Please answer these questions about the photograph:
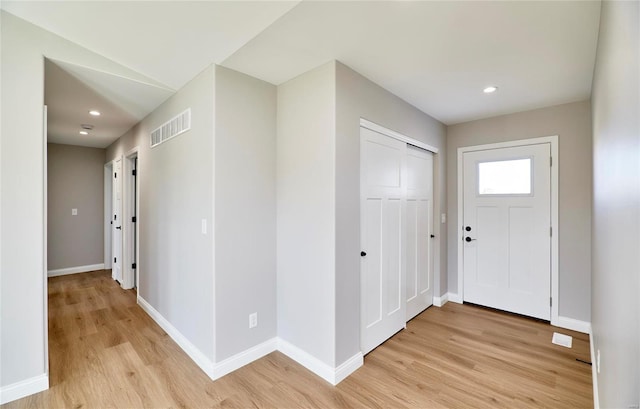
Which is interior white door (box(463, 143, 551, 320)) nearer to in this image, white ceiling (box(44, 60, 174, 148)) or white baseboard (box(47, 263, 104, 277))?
white ceiling (box(44, 60, 174, 148))

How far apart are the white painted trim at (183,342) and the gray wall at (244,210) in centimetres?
13

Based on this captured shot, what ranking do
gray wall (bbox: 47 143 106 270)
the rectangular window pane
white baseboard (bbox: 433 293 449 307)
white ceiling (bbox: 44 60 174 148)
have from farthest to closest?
gray wall (bbox: 47 143 106 270)
white baseboard (bbox: 433 293 449 307)
the rectangular window pane
white ceiling (bbox: 44 60 174 148)

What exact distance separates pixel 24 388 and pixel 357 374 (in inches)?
91.3

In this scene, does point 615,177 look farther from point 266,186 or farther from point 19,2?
point 19,2

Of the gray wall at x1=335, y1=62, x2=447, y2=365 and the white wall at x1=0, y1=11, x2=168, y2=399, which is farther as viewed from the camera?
the gray wall at x1=335, y1=62, x2=447, y2=365

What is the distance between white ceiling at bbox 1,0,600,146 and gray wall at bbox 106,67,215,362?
0.36 m

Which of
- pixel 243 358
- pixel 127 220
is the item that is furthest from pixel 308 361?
pixel 127 220

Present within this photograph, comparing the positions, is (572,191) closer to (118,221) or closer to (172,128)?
(172,128)

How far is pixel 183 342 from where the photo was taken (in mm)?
2613

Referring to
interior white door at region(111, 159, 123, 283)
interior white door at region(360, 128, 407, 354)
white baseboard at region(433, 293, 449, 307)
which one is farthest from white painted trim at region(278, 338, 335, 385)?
interior white door at region(111, 159, 123, 283)

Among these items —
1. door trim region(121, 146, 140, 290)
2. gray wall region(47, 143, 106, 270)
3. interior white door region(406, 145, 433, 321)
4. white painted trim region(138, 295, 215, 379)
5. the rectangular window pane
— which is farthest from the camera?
gray wall region(47, 143, 106, 270)

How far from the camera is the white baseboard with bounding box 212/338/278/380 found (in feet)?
7.22

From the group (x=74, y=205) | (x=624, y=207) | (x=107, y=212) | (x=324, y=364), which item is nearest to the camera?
(x=624, y=207)

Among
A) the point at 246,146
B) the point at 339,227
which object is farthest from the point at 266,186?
the point at 339,227
